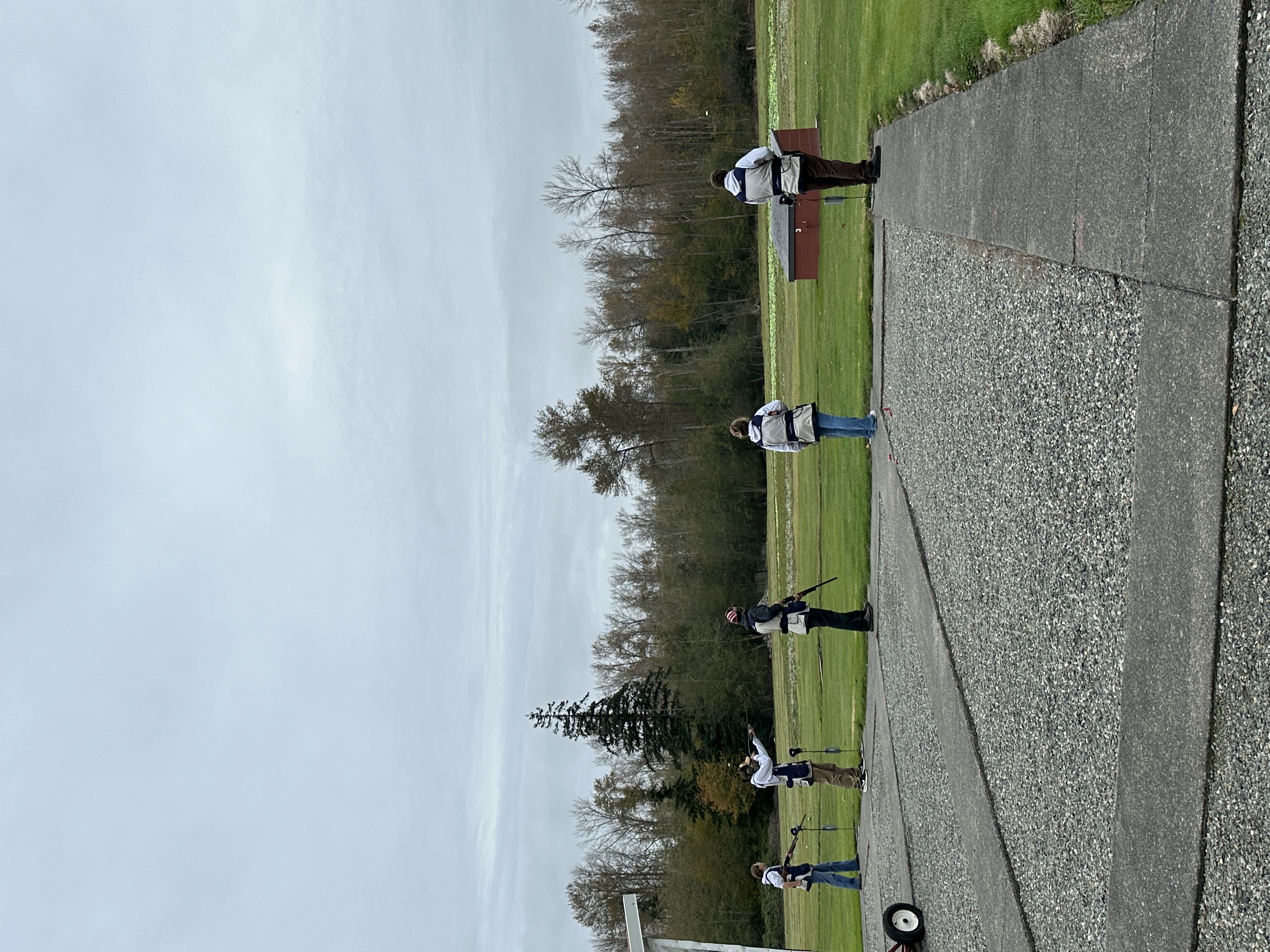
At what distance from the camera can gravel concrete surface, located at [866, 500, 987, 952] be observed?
897cm

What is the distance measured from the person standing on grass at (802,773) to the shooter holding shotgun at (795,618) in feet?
9.70

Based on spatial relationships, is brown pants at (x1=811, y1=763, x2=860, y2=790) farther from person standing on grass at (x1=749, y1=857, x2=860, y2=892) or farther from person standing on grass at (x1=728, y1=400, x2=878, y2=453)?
person standing on grass at (x1=728, y1=400, x2=878, y2=453)

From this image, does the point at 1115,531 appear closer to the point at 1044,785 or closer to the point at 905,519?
the point at 1044,785

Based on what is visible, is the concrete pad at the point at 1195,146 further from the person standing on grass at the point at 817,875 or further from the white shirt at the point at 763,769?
the person standing on grass at the point at 817,875

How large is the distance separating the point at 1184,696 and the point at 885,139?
30.0 ft

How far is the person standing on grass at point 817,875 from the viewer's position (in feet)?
53.1

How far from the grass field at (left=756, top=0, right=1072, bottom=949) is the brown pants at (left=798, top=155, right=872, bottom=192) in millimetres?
824

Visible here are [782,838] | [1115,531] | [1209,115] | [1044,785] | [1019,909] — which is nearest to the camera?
[1209,115]

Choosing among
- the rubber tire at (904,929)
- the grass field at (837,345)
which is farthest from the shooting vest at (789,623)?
the rubber tire at (904,929)

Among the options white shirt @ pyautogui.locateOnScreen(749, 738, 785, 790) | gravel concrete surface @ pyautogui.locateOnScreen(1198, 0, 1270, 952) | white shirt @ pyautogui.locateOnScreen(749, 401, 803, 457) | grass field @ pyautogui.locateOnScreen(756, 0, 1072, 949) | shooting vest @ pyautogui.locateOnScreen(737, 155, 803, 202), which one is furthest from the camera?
white shirt @ pyautogui.locateOnScreen(749, 738, 785, 790)

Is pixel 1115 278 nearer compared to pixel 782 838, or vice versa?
pixel 1115 278

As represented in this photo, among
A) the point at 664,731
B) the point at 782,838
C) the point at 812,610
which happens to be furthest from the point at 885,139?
the point at 664,731

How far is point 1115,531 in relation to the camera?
18.4 feet

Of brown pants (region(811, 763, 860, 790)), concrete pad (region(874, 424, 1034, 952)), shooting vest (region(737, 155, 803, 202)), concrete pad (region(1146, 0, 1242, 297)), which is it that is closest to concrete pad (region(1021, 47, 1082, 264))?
concrete pad (region(1146, 0, 1242, 297))
